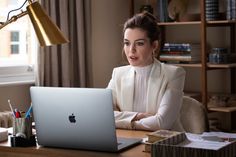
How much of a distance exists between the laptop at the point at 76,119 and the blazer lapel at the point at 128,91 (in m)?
0.67

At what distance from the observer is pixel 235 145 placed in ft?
6.07

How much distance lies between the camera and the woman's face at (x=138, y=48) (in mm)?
2814

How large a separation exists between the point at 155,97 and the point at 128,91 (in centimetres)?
17

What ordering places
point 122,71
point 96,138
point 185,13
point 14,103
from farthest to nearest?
point 185,13 < point 14,103 < point 122,71 < point 96,138

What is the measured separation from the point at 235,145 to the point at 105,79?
2.84 m

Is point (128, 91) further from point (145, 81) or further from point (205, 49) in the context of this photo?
point (205, 49)

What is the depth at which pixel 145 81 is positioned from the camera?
9.25ft

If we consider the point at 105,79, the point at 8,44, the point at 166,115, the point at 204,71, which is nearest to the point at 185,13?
the point at 204,71

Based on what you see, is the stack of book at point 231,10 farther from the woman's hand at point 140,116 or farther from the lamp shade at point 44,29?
the lamp shade at point 44,29

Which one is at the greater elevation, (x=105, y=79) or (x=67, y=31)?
(x=67, y=31)

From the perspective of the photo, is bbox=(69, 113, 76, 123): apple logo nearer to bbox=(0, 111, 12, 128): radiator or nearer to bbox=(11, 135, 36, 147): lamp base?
bbox=(11, 135, 36, 147): lamp base

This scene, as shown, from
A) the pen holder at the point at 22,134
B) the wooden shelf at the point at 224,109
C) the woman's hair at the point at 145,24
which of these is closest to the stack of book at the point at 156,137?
the pen holder at the point at 22,134

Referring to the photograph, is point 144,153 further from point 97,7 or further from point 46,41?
point 97,7

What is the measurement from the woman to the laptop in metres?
0.55
